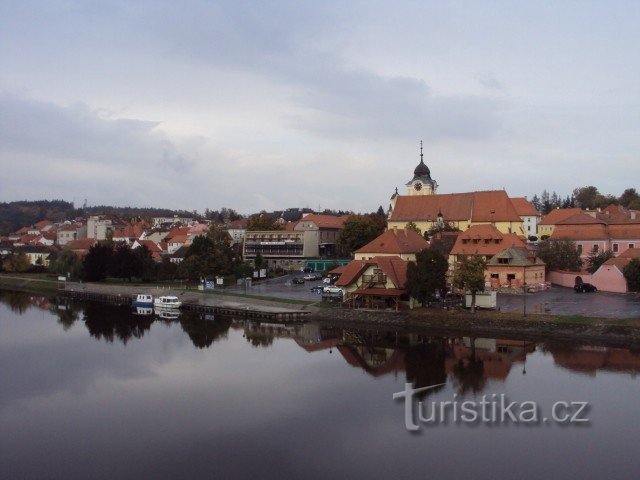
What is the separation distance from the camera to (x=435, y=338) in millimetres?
27672

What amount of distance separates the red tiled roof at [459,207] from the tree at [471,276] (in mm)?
23947

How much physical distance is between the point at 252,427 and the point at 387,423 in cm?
353

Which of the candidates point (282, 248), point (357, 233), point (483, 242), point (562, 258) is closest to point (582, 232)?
point (562, 258)

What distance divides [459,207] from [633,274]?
23382mm

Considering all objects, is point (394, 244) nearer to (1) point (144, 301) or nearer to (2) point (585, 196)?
(1) point (144, 301)

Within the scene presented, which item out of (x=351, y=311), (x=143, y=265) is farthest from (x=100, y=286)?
(x=351, y=311)

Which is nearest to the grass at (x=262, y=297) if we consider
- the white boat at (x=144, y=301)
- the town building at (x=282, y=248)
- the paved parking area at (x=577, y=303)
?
the white boat at (x=144, y=301)

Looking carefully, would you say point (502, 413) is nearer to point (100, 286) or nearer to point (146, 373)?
point (146, 373)

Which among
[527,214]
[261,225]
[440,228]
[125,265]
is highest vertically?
A: [527,214]

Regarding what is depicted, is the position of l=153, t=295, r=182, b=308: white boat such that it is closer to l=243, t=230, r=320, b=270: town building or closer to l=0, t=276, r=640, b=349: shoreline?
l=0, t=276, r=640, b=349: shoreline

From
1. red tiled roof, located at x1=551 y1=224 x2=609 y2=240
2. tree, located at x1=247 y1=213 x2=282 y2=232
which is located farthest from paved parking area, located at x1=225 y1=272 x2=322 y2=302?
tree, located at x1=247 y1=213 x2=282 y2=232

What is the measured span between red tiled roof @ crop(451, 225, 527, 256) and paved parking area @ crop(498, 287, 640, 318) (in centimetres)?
470

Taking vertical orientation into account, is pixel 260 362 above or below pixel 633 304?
below

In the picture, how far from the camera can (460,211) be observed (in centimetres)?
5509
